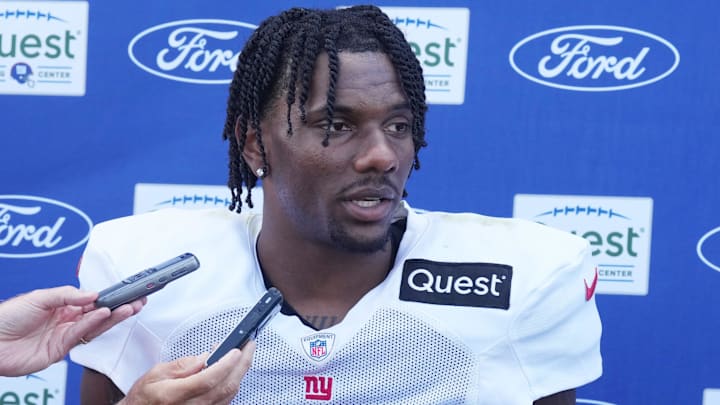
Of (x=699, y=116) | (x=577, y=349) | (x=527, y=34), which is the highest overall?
(x=527, y=34)

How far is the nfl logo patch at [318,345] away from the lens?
1680 millimetres

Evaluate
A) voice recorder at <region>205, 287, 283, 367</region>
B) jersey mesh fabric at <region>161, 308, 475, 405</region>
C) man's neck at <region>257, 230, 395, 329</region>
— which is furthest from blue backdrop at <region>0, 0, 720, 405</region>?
voice recorder at <region>205, 287, 283, 367</region>

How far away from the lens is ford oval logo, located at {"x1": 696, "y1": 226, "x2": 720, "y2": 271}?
7.23ft

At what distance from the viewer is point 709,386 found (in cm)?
223

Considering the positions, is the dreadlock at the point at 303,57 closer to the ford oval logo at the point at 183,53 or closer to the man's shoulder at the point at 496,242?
the man's shoulder at the point at 496,242

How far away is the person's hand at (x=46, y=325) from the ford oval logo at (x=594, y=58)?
1.08 metres

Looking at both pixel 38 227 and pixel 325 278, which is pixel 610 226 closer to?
pixel 325 278

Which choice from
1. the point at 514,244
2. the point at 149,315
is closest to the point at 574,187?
the point at 514,244

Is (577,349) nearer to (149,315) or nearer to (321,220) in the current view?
(321,220)

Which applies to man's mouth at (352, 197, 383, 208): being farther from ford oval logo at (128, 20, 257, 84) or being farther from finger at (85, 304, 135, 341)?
ford oval logo at (128, 20, 257, 84)

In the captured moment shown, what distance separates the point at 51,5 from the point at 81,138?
0.99 feet

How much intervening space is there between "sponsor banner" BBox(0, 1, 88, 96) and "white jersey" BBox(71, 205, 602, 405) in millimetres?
643

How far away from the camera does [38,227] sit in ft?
7.73

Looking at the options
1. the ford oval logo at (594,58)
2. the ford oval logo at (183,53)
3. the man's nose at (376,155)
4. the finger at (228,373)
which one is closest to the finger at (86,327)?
the finger at (228,373)
